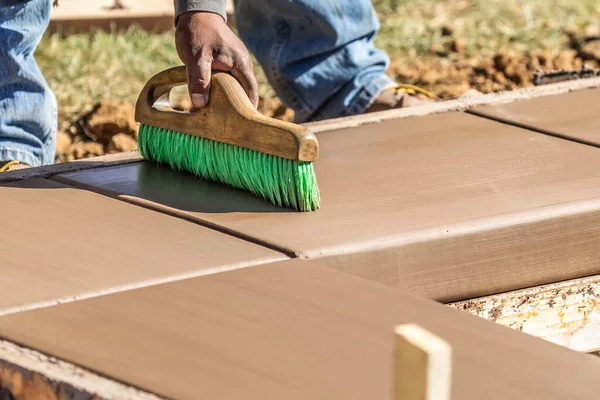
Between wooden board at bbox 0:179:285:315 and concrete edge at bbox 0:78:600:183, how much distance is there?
223mm

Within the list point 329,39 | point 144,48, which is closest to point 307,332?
point 329,39

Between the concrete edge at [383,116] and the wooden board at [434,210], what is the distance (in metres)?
0.07

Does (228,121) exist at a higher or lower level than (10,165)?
higher

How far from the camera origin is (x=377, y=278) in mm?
2086

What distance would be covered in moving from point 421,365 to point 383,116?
6.59ft

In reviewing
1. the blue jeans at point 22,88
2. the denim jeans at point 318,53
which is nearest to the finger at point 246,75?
the blue jeans at point 22,88

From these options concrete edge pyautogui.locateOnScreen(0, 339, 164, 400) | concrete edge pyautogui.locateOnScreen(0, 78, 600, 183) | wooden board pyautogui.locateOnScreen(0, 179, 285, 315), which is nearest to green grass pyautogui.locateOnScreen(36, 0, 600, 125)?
concrete edge pyautogui.locateOnScreen(0, 78, 600, 183)

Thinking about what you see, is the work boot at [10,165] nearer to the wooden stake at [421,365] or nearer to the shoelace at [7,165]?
the shoelace at [7,165]

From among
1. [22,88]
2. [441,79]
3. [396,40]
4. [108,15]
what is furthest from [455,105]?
[108,15]

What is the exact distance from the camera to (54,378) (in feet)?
5.14

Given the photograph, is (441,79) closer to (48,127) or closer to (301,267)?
(48,127)

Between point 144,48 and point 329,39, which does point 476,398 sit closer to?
point 329,39

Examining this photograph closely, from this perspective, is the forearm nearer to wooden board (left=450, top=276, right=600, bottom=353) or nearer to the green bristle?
the green bristle

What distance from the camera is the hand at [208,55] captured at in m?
2.44
